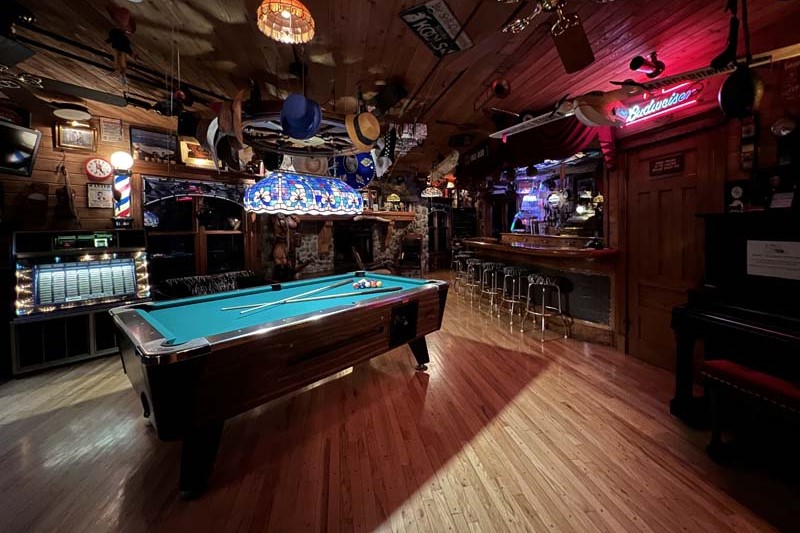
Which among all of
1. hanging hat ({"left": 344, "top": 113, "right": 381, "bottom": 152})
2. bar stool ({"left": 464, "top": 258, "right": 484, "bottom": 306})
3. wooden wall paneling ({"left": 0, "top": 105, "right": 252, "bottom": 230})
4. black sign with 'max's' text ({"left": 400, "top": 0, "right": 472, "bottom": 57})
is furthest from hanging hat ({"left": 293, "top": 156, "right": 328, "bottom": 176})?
bar stool ({"left": 464, "top": 258, "right": 484, "bottom": 306})

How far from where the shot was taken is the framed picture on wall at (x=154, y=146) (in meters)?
4.30

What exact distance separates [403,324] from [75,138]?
4.52 m

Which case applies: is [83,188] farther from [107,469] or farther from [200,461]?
[200,461]

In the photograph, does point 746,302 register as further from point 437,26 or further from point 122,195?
point 122,195

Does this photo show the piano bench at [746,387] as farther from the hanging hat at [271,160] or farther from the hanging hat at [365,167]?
the hanging hat at [271,160]

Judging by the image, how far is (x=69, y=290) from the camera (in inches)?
137

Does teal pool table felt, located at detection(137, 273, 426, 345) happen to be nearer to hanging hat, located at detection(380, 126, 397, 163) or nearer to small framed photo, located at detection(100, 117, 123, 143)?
hanging hat, located at detection(380, 126, 397, 163)

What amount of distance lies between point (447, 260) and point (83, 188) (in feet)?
28.9

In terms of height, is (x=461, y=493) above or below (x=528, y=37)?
below

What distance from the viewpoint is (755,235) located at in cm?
213

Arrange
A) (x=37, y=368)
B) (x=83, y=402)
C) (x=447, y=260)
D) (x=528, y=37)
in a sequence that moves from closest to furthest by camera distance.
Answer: (x=528, y=37) < (x=83, y=402) < (x=37, y=368) < (x=447, y=260)

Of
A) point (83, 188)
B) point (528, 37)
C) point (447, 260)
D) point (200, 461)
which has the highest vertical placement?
point (528, 37)

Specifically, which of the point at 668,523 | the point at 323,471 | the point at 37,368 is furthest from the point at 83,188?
the point at 668,523

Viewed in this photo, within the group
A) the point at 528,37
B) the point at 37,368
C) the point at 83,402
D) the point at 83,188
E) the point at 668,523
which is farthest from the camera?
the point at 83,188
